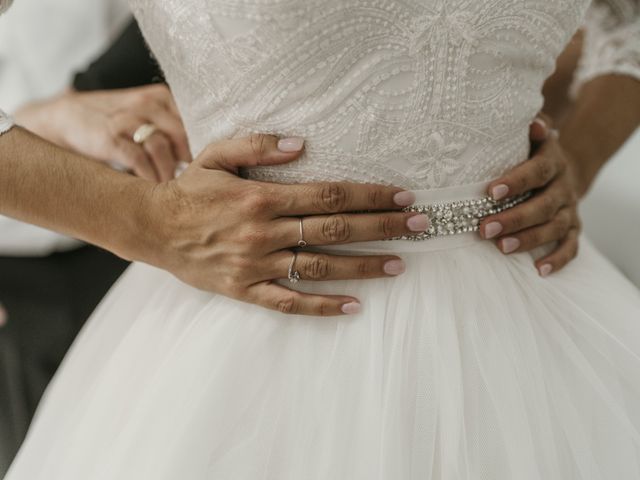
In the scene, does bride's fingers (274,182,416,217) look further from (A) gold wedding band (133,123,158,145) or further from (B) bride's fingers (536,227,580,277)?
(A) gold wedding band (133,123,158,145)

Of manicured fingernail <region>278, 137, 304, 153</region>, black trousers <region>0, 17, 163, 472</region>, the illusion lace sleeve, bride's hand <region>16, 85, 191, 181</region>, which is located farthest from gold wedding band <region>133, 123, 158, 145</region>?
the illusion lace sleeve

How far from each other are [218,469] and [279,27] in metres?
0.38

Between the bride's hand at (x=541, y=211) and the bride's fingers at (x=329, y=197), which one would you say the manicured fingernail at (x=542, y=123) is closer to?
the bride's hand at (x=541, y=211)

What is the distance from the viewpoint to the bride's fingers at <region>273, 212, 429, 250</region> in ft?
1.82

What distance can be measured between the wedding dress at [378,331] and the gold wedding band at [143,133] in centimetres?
27

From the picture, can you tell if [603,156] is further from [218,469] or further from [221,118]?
[218,469]

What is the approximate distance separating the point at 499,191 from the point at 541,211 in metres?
0.08

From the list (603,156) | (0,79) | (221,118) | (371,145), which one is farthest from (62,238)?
(603,156)

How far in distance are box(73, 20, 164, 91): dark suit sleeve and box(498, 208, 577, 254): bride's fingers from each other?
2.88 feet

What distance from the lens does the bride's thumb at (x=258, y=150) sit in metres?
0.55

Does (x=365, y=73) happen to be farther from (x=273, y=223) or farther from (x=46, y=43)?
(x=46, y=43)

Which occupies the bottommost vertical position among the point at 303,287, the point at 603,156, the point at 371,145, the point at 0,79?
the point at 303,287

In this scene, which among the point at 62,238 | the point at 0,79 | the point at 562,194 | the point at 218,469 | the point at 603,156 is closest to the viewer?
the point at 218,469

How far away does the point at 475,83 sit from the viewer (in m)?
0.56
